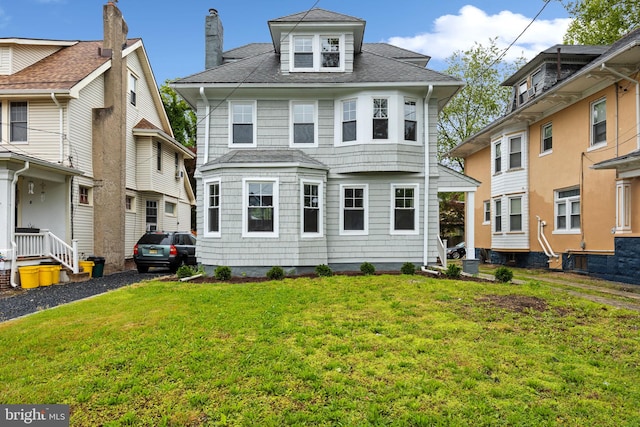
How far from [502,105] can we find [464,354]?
1213 inches

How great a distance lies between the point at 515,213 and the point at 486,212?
3.63m

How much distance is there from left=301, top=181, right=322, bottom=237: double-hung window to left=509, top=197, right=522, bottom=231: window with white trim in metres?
10.7

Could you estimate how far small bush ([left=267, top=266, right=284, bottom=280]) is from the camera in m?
11.5

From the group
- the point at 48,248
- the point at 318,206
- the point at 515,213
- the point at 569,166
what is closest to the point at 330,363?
the point at 318,206

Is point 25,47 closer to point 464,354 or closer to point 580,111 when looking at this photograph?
point 464,354

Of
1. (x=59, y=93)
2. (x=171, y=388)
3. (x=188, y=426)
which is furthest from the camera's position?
(x=59, y=93)

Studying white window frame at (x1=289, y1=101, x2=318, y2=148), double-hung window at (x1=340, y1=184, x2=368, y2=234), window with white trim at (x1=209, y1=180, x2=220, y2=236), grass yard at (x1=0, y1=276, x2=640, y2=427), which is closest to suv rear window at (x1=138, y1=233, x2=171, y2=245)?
window with white trim at (x1=209, y1=180, x2=220, y2=236)

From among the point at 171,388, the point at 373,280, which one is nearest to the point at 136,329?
the point at 171,388

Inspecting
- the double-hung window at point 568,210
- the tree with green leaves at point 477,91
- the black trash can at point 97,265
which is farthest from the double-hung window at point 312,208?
the tree with green leaves at point 477,91

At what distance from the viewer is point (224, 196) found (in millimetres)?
12367

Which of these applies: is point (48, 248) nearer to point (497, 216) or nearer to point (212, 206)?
point (212, 206)

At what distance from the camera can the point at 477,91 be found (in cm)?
3145

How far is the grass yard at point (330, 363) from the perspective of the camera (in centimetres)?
368
